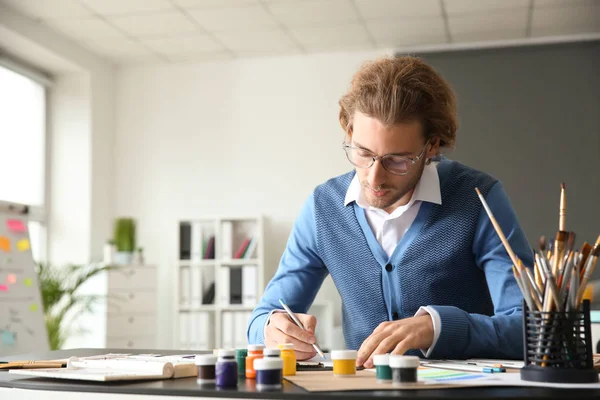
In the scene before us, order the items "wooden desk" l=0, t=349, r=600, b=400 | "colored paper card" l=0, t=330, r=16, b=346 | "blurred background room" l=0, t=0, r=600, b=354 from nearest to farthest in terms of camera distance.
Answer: "wooden desk" l=0, t=349, r=600, b=400
"colored paper card" l=0, t=330, r=16, b=346
"blurred background room" l=0, t=0, r=600, b=354

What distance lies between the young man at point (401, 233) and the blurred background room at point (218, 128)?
3113 mm

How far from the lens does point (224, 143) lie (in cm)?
596

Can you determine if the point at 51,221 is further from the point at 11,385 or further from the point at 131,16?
the point at 11,385

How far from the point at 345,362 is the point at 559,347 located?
13.4 inches

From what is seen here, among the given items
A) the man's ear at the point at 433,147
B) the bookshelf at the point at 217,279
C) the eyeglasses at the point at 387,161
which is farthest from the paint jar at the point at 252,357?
the bookshelf at the point at 217,279

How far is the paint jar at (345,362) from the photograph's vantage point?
122 centimetres

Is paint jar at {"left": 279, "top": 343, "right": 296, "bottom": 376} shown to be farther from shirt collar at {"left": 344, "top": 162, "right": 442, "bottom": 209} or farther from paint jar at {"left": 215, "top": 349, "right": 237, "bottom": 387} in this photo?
shirt collar at {"left": 344, "top": 162, "right": 442, "bottom": 209}

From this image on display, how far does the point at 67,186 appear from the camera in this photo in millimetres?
5762

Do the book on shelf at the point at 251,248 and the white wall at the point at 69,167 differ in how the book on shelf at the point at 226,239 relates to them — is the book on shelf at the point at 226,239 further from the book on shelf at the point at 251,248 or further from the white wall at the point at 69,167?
the white wall at the point at 69,167

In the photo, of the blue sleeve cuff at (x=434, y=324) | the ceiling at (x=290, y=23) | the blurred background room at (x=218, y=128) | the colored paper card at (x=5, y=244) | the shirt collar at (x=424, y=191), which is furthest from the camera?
the blurred background room at (x=218, y=128)

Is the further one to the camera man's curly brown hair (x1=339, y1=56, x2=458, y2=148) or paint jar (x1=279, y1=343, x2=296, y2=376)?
man's curly brown hair (x1=339, y1=56, x2=458, y2=148)

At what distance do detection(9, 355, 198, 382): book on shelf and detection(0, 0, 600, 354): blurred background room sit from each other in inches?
150

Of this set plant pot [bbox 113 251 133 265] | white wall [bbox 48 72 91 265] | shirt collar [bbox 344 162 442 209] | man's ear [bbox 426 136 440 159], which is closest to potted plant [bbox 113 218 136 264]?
plant pot [bbox 113 251 133 265]

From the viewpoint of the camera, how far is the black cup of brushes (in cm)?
113
